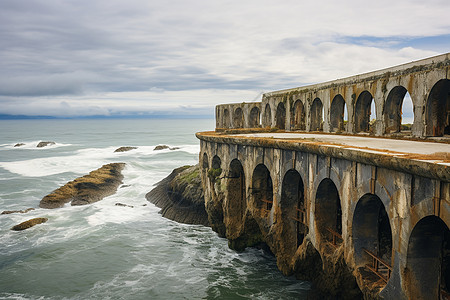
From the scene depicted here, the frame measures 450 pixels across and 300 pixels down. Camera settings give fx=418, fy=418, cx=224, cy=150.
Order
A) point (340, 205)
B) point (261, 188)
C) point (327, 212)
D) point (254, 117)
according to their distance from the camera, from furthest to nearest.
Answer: point (254, 117), point (261, 188), point (340, 205), point (327, 212)

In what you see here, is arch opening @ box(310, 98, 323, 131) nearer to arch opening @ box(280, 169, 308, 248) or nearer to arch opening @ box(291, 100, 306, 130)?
arch opening @ box(291, 100, 306, 130)

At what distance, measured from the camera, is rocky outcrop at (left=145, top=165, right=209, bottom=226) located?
24.1m

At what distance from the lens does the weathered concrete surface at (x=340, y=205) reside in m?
7.88

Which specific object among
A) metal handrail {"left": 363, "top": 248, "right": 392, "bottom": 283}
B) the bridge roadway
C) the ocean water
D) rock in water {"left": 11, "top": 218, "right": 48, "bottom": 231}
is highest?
the bridge roadway

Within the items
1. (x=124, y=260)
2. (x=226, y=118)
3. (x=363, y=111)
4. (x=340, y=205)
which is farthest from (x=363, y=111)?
(x=226, y=118)

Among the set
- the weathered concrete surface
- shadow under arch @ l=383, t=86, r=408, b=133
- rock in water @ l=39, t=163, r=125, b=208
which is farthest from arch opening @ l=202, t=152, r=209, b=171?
shadow under arch @ l=383, t=86, r=408, b=133

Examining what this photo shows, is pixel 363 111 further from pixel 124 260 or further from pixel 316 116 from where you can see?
pixel 124 260

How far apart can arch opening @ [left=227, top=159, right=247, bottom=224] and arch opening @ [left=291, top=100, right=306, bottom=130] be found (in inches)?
221

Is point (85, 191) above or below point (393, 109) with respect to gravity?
below

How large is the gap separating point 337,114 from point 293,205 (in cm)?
661

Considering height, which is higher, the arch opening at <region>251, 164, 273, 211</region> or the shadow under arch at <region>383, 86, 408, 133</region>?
the shadow under arch at <region>383, 86, 408, 133</region>

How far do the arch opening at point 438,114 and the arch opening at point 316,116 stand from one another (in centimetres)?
848

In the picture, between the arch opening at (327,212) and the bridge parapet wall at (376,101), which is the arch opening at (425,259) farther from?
the bridge parapet wall at (376,101)

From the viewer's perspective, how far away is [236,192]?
19.1 m
